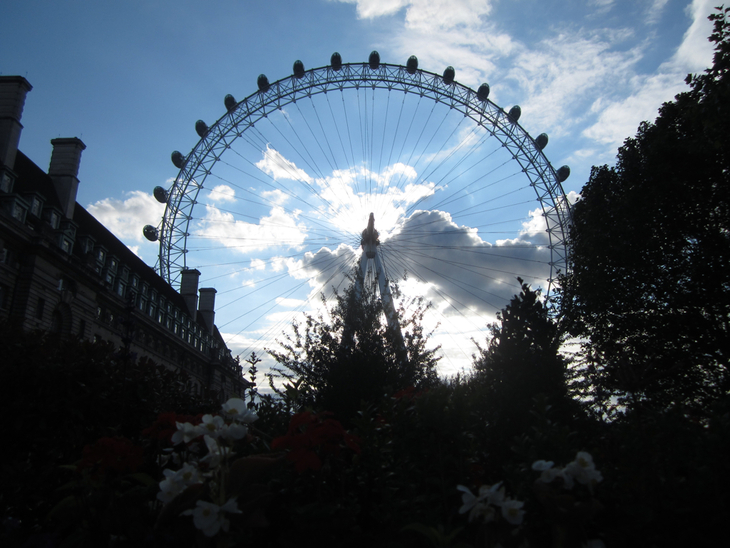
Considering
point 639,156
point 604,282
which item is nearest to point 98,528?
point 604,282

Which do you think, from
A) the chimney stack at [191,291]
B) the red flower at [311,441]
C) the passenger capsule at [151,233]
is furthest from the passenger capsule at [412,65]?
the chimney stack at [191,291]

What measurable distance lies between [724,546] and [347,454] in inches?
120

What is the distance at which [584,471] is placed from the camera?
2928 mm

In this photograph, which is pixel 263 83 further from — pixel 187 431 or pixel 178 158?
pixel 187 431

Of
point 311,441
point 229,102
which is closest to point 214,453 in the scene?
point 311,441

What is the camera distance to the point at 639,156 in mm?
19969

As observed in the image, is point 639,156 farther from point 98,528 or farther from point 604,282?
point 98,528

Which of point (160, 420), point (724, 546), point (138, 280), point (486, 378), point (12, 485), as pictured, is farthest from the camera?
point (138, 280)

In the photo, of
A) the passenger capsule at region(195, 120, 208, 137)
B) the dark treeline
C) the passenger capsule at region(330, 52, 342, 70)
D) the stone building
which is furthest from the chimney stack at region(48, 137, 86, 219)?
the dark treeline

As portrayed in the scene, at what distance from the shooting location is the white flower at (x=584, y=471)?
2908 millimetres

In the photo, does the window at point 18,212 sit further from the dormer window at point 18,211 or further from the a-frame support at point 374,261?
the a-frame support at point 374,261

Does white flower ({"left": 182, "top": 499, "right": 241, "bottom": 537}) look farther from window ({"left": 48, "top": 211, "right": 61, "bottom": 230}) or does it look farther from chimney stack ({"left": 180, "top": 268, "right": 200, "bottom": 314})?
chimney stack ({"left": 180, "top": 268, "right": 200, "bottom": 314})

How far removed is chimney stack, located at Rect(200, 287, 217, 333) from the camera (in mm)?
93625

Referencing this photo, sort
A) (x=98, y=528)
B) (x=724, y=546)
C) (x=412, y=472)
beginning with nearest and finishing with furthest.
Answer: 1. (x=724, y=546)
2. (x=98, y=528)
3. (x=412, y=472)
